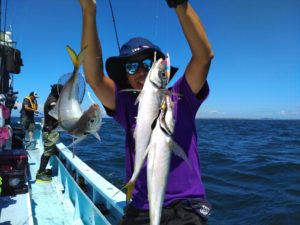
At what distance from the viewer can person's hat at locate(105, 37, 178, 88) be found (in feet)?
6.68

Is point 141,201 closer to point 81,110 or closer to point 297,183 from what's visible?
point 81,110

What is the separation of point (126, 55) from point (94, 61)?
0.82 ft

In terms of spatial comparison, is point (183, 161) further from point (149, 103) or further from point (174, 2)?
point (174, 2)

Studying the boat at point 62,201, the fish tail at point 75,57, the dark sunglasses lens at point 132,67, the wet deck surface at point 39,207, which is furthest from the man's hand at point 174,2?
the wet deck surface at point 39,207

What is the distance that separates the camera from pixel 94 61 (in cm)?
217

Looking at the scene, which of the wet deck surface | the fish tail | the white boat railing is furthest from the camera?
the wet deck surface

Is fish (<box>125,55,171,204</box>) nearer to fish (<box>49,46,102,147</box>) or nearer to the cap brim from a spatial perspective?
fish (<box>49,46,102,147</box>)

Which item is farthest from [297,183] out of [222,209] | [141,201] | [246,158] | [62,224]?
[141,201]

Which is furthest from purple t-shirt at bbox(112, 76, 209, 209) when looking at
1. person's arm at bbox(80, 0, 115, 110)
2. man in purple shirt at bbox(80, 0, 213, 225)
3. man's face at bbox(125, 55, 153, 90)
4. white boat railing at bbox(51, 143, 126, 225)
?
white boat railing at bbox(51, 143, 126, 225)

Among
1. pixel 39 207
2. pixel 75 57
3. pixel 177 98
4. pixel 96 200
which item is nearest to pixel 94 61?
pixel 75 57

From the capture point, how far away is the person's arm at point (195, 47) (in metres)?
1.80

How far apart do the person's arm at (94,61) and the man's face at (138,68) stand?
0.23m

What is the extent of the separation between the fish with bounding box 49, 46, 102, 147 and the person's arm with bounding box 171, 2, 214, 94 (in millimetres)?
594

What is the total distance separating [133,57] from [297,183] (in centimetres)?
1160
